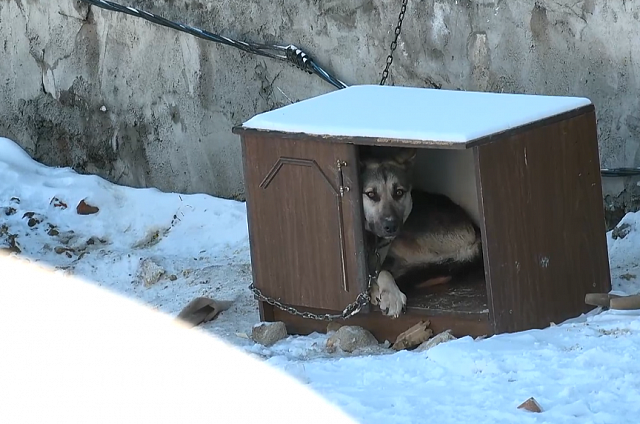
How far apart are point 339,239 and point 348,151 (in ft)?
1.18

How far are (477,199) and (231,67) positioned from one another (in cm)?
246

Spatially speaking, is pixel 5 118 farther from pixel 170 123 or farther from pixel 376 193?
pixel 376 193

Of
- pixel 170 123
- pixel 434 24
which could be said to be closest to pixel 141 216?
pixel 170 123

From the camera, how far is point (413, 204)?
4824 millimetres

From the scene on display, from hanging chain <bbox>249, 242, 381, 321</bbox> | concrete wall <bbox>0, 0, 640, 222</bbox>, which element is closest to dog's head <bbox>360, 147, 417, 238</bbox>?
hanging chain <bbox>249, 242, 381, 321</bbox>

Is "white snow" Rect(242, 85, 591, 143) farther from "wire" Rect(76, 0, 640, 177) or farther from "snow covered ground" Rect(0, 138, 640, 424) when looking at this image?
"wire" Rect(76, 0, 640, 177)

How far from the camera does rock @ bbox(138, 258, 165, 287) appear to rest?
554 centimetres

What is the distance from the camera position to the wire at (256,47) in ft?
19.6

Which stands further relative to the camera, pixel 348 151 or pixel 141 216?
pixel 141 216

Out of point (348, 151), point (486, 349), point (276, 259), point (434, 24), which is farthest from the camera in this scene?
point (434, 24)

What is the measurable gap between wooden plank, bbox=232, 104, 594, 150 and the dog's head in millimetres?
493

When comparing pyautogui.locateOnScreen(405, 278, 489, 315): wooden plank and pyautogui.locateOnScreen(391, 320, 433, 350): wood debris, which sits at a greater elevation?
pyautogui.locateOnScreen(405, 278, 489, 315): wooden plank

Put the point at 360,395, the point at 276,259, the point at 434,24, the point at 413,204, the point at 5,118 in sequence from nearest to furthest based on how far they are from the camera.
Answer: the point at 360,395
the point at 276,259
the point at 413,204
the point at 434,24
the point at 5,118

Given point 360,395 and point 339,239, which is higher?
point 339,239
